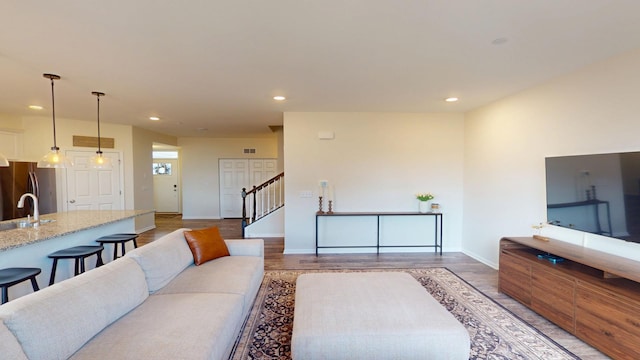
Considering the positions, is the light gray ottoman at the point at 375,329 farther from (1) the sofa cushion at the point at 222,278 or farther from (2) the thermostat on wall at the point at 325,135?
(2) the thermostat on wall at the point at 325,135

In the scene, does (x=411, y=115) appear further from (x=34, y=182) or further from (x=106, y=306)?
(x=34, y=182)

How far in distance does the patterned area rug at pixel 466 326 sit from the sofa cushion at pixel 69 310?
3.17ft

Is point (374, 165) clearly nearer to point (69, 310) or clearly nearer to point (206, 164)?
point (69, 310)

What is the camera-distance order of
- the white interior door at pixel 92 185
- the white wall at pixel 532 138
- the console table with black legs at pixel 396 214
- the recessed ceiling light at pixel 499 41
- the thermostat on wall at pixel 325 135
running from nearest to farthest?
1. the recessed ceiling light at pixel 499 41
2. the white wall at pixel 532 138
3. the console table with black legs at pixel 396 214
4. the thermostat on wall at pixel 325 135
5. the white interior door at pixel 92 185

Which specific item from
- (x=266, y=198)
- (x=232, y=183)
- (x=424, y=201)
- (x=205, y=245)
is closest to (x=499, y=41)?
(x=424, y=201)

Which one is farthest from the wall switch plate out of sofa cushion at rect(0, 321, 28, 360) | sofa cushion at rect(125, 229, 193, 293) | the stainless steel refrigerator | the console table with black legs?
the stainless steel refrigerator

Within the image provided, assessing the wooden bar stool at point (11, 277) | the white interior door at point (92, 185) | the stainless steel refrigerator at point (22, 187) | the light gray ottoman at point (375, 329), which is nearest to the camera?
the light gray ottoman at point (375, 329)

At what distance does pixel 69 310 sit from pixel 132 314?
0.46m

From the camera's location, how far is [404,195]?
5297mm

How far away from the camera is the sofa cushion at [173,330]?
5.06ft

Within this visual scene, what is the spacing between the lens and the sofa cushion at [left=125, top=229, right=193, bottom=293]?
2.41 m

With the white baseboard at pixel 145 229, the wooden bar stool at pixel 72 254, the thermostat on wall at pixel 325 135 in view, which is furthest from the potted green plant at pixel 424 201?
the white baseboard at pixel 145 229

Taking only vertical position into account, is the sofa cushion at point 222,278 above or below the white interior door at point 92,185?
below

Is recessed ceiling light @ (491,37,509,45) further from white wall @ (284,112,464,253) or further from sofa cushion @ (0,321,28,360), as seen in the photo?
sofa cushion @ (0,321,28,360)
